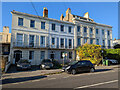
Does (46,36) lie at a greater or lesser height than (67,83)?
greater

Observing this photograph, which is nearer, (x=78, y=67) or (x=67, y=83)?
(x=67, y=83)

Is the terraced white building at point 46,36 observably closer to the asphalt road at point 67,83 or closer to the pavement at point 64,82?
the pavement at point 64,82

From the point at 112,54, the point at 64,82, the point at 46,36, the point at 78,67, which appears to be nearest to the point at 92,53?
the point at 112,54

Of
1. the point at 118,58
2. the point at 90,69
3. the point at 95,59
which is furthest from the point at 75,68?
the point at 118,58

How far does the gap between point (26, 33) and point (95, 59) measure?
49.9ft

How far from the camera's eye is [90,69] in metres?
11.9

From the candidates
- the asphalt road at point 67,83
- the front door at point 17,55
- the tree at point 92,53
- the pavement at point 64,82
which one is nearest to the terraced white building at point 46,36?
the front door at point 17,55

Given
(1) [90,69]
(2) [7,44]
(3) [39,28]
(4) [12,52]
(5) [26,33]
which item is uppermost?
(3) [39,28]

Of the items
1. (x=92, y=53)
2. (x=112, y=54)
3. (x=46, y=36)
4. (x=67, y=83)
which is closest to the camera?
(x=67, y=83)

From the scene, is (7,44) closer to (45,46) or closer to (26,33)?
(26,33)

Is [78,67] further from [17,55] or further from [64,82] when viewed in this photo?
[17,55]

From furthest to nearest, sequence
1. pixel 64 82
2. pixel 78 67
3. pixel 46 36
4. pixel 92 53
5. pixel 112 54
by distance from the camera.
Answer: pixel 112 54 < pixel 46 36 < pixel 92 53 < pixel 78 67 < pixel 64 82

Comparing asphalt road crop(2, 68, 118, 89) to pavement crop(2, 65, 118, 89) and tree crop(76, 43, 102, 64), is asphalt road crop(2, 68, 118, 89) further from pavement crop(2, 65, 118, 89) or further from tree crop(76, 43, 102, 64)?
tree crop(76, 43, 102, 64)

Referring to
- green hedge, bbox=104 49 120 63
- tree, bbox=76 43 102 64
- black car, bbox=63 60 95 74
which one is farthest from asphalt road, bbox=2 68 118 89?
green hedge, bbox=104 49 120 63
